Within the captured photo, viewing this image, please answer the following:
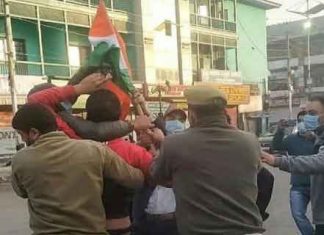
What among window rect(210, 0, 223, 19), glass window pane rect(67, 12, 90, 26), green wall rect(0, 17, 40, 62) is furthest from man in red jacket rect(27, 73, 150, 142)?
window rect(210, 0, 223, 19)

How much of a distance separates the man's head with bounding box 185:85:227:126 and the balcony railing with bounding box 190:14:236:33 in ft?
91.4

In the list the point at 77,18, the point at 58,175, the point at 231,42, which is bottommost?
the point at 58,175

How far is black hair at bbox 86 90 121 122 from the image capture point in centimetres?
306

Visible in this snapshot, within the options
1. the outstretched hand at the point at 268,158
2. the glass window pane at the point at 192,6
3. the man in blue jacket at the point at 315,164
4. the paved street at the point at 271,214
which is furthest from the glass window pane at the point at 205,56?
the outstretched hand at the point at 268,158

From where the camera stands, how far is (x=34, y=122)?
275cm

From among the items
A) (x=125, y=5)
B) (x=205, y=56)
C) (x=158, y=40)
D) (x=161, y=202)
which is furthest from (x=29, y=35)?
(x=161, y=202)

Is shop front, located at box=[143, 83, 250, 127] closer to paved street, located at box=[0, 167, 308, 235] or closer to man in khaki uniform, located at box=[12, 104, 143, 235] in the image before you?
paved street, located at box=[0, 167, 308, 235]

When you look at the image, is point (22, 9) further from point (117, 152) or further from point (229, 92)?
point (117, 152)

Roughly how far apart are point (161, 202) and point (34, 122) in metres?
1.36

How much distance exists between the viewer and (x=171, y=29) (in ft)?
93.5

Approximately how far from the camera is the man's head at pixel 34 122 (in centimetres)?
275

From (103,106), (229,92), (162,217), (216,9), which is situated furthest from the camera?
(216,9)

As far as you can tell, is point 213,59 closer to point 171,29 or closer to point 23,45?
point 171,29

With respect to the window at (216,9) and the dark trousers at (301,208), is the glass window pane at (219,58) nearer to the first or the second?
the window at (216,9)
